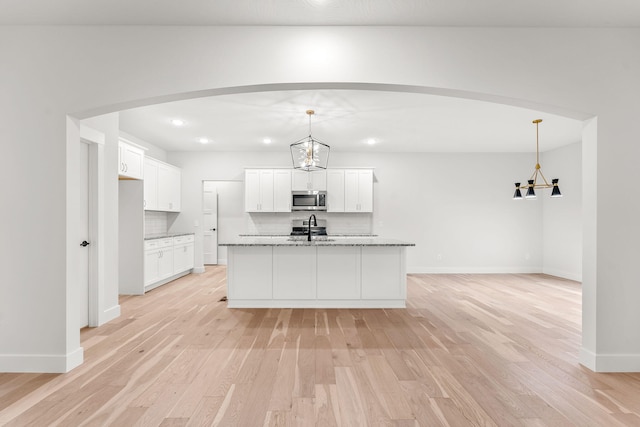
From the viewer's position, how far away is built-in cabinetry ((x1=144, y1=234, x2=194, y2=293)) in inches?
223

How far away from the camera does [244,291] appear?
15.1ft

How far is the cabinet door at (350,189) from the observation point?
744 centimetres

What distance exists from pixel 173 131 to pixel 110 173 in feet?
6.67

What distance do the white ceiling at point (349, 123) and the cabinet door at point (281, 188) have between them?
1.88 feet

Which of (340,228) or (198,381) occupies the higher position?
(340,228)

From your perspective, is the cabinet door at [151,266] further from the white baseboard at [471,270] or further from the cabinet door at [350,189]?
the white baseboard at [471,270]


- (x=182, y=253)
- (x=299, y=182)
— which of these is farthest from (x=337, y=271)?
(x=182, y=253)

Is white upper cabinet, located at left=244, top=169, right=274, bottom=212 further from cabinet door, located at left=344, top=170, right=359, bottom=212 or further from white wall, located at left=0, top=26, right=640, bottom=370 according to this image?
white wall, located at left=0, top=26, right=640, bottom=370

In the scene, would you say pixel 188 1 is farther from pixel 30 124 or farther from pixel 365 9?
pixel 30 124

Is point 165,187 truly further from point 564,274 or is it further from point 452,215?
point 564,274

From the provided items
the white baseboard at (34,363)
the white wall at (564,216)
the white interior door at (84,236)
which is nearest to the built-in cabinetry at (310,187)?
the white interior door at (84,236)

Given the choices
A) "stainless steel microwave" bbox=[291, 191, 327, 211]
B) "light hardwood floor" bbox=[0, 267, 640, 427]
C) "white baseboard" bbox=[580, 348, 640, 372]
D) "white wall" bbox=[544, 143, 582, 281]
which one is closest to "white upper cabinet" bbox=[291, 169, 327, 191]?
"stainless steel microwave" bbox=[291, 191, 327, 211]

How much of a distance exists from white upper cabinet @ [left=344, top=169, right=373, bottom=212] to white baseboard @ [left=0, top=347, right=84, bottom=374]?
5.63m

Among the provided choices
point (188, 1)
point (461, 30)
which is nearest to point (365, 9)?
point (461, 30)
